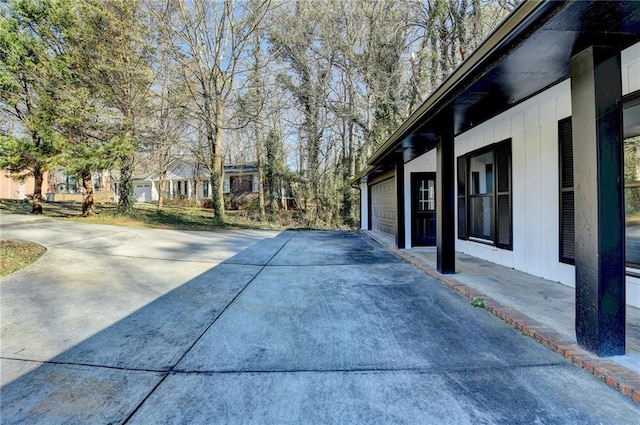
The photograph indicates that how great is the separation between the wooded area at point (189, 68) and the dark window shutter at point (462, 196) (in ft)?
23.8

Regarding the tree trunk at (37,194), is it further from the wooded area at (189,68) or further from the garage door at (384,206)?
the garage door at (384,206)

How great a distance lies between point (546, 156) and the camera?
4.38m

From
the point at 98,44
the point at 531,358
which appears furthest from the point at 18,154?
the point at 531,358

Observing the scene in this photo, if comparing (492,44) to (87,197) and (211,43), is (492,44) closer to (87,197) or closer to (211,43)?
(211,43)

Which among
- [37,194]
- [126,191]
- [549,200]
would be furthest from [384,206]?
[37,194]

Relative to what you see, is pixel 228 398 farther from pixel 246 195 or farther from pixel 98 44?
pixel 246 195

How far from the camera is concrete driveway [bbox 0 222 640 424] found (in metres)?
1.84

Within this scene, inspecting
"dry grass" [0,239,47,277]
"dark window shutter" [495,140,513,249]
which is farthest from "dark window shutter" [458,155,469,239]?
"dry grass" [0,239,47,277]

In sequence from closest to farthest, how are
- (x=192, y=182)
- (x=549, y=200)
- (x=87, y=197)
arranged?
(x=549, y=200)
(x=87, y=197)
(x=192, y=182)

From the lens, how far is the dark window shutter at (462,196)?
6.50 meters

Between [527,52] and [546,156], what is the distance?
237 centimetres

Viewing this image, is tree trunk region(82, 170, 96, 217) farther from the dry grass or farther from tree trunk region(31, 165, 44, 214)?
the dry grass

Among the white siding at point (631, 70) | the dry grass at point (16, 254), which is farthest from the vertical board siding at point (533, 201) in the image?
the dry grass at point (16, 254)

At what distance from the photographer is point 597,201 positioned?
229 centimetres
